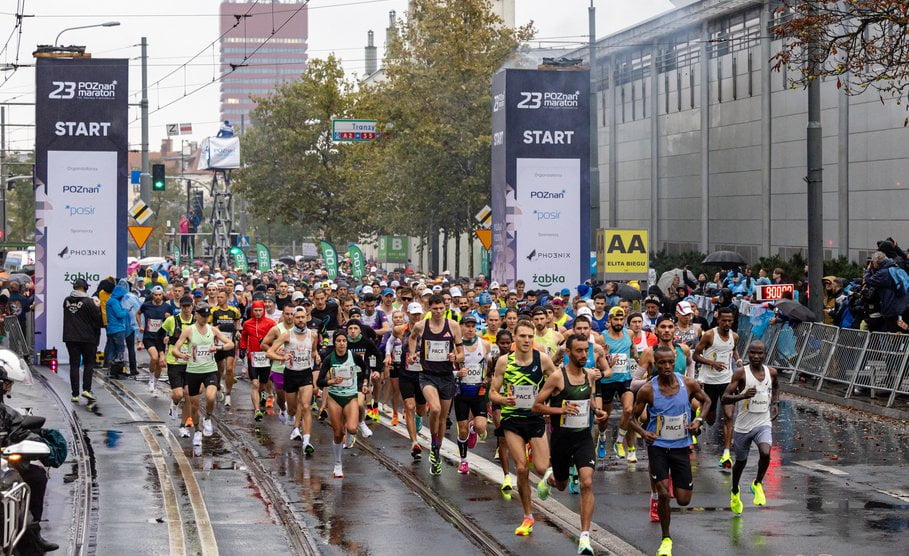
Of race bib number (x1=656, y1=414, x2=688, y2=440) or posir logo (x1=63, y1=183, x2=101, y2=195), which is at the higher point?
posir logo (x1=63, y1=183, x2=101, y2=195)

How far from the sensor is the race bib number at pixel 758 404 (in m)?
12.6

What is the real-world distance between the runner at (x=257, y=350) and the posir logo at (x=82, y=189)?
816 centimetres

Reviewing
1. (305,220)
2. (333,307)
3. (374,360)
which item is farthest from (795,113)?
(305,220)

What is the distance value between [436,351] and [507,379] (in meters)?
3.19

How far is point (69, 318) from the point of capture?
847 inches

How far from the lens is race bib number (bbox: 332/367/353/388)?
48.8ft

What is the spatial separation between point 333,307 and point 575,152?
39.5ft

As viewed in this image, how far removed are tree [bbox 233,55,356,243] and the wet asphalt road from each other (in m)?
53.2

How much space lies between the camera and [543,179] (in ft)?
99.0

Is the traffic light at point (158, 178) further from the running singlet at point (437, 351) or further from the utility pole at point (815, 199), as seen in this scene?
the running singlet at point (437, 351)

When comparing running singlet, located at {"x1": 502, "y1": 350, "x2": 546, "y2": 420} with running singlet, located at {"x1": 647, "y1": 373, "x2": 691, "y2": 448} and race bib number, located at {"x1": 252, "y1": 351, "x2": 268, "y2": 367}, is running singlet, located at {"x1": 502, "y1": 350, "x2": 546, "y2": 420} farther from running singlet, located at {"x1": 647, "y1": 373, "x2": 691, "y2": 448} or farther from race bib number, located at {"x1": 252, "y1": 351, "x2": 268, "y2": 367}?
race bib number, located at {"x1": 252, "y1": 351, "x2": 268, "y2": 367}

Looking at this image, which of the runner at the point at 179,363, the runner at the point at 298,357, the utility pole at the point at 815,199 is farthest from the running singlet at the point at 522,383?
the utility pole at the point at 815,199

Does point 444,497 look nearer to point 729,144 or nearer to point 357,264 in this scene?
point 729,144

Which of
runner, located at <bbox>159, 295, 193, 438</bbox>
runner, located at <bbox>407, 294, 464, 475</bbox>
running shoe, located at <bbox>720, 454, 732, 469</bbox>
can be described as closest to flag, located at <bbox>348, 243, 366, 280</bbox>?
runner, located at <bbox>159, 295, 193, 438</bbox>
